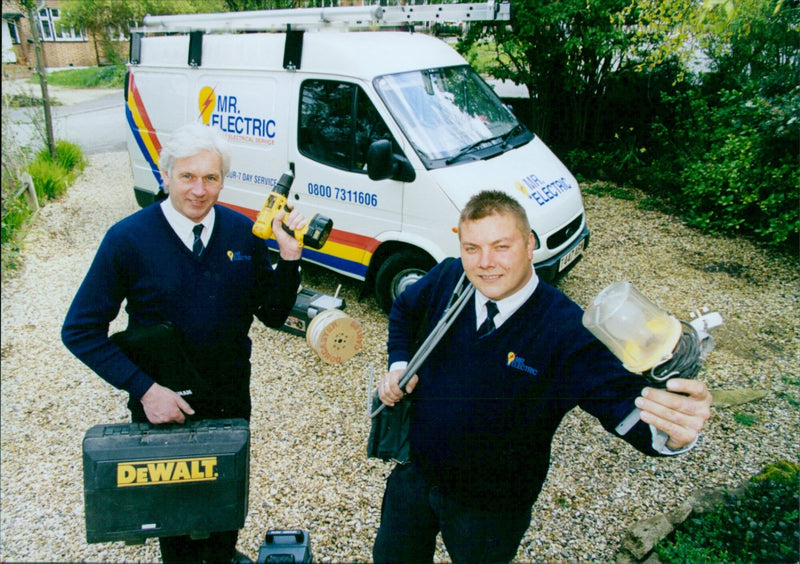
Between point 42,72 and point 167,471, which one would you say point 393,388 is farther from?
point 42,72

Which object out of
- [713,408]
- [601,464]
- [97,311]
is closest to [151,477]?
[97,311]

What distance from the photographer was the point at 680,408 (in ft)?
4.57

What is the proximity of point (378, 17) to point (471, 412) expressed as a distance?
387 centimetres

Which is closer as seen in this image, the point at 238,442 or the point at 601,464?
the point at 238,442

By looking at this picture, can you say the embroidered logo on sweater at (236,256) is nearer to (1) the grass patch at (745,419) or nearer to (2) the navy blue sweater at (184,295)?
(2) the navy blue sweater at (184,295)

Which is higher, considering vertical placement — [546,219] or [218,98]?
[218,98]

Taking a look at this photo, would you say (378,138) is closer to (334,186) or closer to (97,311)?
(334,186)

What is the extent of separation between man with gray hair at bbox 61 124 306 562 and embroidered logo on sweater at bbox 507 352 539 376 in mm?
1043

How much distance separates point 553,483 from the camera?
3455 millimetres

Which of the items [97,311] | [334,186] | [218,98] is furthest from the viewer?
[218,98]

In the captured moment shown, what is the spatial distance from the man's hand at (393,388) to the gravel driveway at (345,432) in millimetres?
1338

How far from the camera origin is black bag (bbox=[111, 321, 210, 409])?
6.93ft

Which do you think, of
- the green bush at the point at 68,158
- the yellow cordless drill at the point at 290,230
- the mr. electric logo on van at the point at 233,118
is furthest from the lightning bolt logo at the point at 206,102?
the green bush at the point at 68,158

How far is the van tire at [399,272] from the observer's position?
4.76 metres
